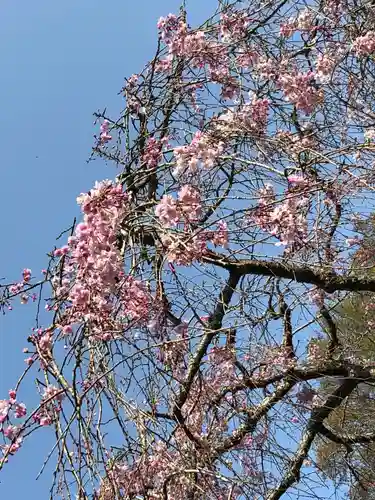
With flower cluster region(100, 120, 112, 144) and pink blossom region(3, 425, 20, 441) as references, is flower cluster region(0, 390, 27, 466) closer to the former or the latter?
pink blossom region(3, 425, 20, 441)

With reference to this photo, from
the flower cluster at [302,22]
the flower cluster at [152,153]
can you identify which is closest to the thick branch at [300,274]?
the flower cluster at [152,153]

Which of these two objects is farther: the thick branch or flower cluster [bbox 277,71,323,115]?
flower cluster [bbox 277,71,323,115]

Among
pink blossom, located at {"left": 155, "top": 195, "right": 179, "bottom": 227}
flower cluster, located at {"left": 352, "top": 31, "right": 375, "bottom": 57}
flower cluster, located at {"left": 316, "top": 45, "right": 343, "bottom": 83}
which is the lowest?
pink blossom, located at {"left": 155, "top": 195, "right": 179, "bottom": 227}

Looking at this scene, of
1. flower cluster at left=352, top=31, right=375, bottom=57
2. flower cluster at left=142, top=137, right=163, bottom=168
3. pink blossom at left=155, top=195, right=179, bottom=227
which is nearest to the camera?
pink blossom at left=155, top=195, right=179, bottom=227

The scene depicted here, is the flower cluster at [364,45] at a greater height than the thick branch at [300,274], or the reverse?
the flower cluster at [364,45]

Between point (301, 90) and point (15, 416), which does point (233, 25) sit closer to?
point (301, 90)

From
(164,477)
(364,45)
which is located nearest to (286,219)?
(164,477)

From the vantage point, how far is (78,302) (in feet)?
6.54

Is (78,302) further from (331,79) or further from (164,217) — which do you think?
(331,79)

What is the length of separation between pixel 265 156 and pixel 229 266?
1.71ft

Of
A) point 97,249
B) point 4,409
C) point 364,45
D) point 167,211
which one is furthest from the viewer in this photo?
point 364,45

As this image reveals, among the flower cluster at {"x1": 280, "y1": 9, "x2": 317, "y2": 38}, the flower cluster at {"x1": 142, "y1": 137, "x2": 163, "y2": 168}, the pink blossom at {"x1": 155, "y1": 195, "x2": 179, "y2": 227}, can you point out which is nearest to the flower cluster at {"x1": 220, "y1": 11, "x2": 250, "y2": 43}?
the flower cluster at {"x1": 280, "y1": 9, "x2": 317, "y2": 38}

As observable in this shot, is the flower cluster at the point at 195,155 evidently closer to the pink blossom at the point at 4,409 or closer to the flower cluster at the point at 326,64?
the pink blossom at the point at 4,409

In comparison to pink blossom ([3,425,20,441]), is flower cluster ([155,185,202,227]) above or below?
above
